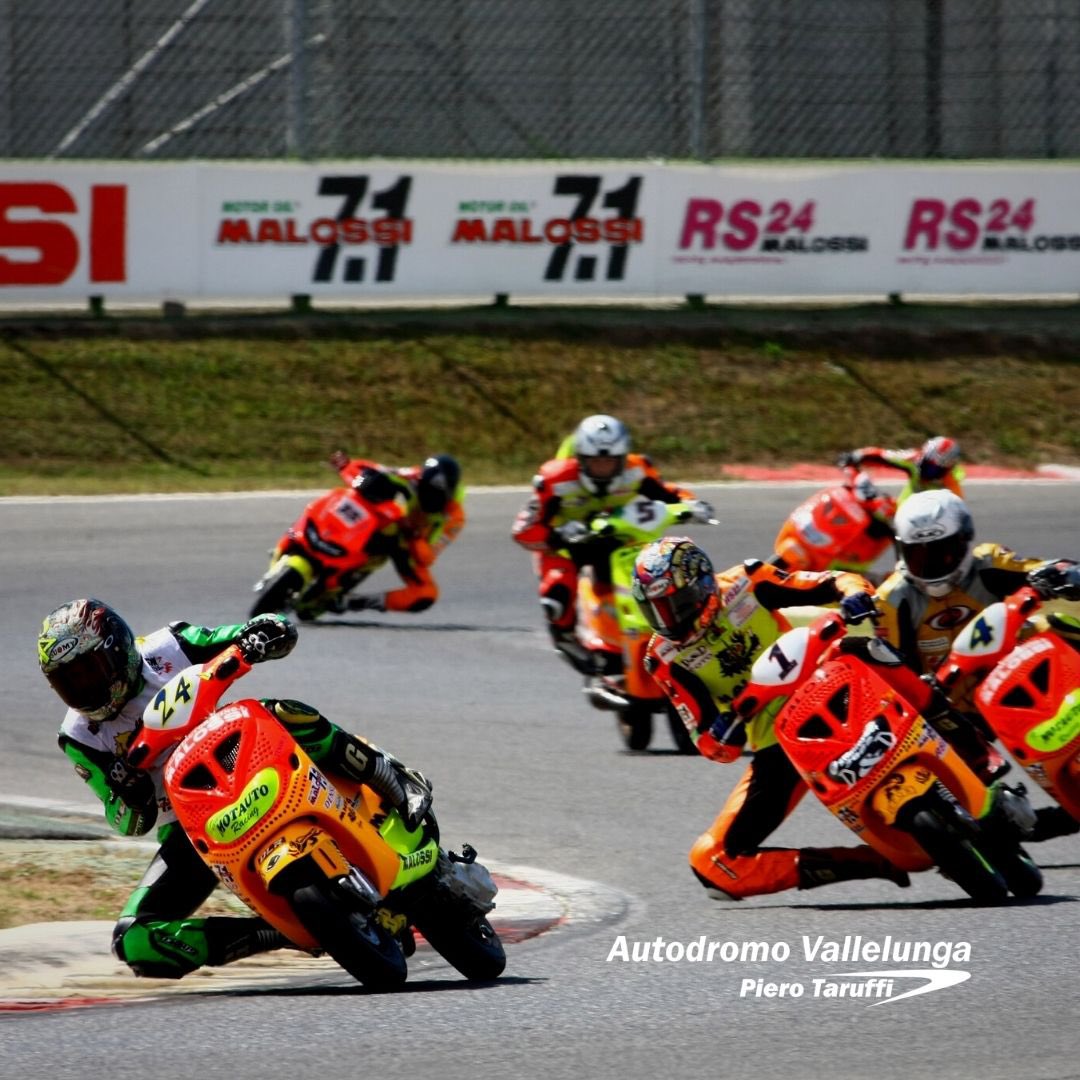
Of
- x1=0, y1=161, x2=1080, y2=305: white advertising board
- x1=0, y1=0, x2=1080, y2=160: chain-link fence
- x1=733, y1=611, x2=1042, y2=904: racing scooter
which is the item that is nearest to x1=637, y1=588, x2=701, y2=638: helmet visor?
x1=733, y1=611, x2=1042, y2=904: racing scooter

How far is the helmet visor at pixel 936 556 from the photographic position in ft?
27.3

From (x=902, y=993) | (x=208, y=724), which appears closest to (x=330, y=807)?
(x=208, y=724)

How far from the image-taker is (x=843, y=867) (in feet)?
24.1

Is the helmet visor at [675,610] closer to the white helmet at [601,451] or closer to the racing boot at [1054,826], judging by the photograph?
the racing boot at [1054,826]

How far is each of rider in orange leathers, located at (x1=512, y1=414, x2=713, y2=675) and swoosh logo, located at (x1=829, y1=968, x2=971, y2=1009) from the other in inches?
225

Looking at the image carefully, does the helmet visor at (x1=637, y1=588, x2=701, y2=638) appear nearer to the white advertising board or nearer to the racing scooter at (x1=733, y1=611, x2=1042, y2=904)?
the racing scooter at (x1=733, y1=611, x2=1042, y2=904)

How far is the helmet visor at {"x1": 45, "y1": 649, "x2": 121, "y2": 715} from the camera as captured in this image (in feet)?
22.3

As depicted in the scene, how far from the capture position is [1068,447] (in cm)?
1842

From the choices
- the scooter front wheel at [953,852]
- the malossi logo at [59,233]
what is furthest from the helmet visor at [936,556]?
the malossi logo at [59,233]

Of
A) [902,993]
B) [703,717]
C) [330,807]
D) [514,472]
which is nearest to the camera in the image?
[902,993]

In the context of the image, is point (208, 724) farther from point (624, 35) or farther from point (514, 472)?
point (624, 35)

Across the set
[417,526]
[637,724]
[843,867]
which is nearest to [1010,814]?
[843,867]

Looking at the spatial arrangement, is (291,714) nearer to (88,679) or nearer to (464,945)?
(88,679)

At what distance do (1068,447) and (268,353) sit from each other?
7247 millimetres
